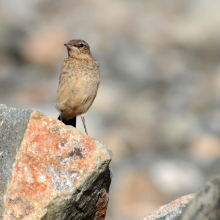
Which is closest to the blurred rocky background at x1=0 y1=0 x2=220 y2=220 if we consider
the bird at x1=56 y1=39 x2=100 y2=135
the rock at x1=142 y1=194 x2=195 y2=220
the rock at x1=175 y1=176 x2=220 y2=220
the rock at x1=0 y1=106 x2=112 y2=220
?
the bird at x1=56 y1=39 x2=100 y2=135

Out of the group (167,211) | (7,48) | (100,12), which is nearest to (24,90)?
(7,48)

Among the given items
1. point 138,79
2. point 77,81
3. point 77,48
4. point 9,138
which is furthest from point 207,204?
point 138,79

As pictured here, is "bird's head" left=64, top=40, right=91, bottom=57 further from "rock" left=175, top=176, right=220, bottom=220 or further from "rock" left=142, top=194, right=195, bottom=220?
"rock" left=175, top=176, right=220, bottom=220

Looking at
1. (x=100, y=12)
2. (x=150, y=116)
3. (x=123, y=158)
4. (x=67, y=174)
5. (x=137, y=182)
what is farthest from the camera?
(x=100, y=12)

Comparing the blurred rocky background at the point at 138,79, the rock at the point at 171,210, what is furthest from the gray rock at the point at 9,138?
the blurred rocky background at the point at 138,79

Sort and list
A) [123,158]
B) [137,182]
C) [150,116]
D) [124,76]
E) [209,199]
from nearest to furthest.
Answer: [209,199], [137,182], [123,158], [150,116], [124,76]

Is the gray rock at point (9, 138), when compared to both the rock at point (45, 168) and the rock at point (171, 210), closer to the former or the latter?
Answer: the rock at point (45, 168)

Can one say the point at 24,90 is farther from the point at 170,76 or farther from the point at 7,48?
the point at 170,76
